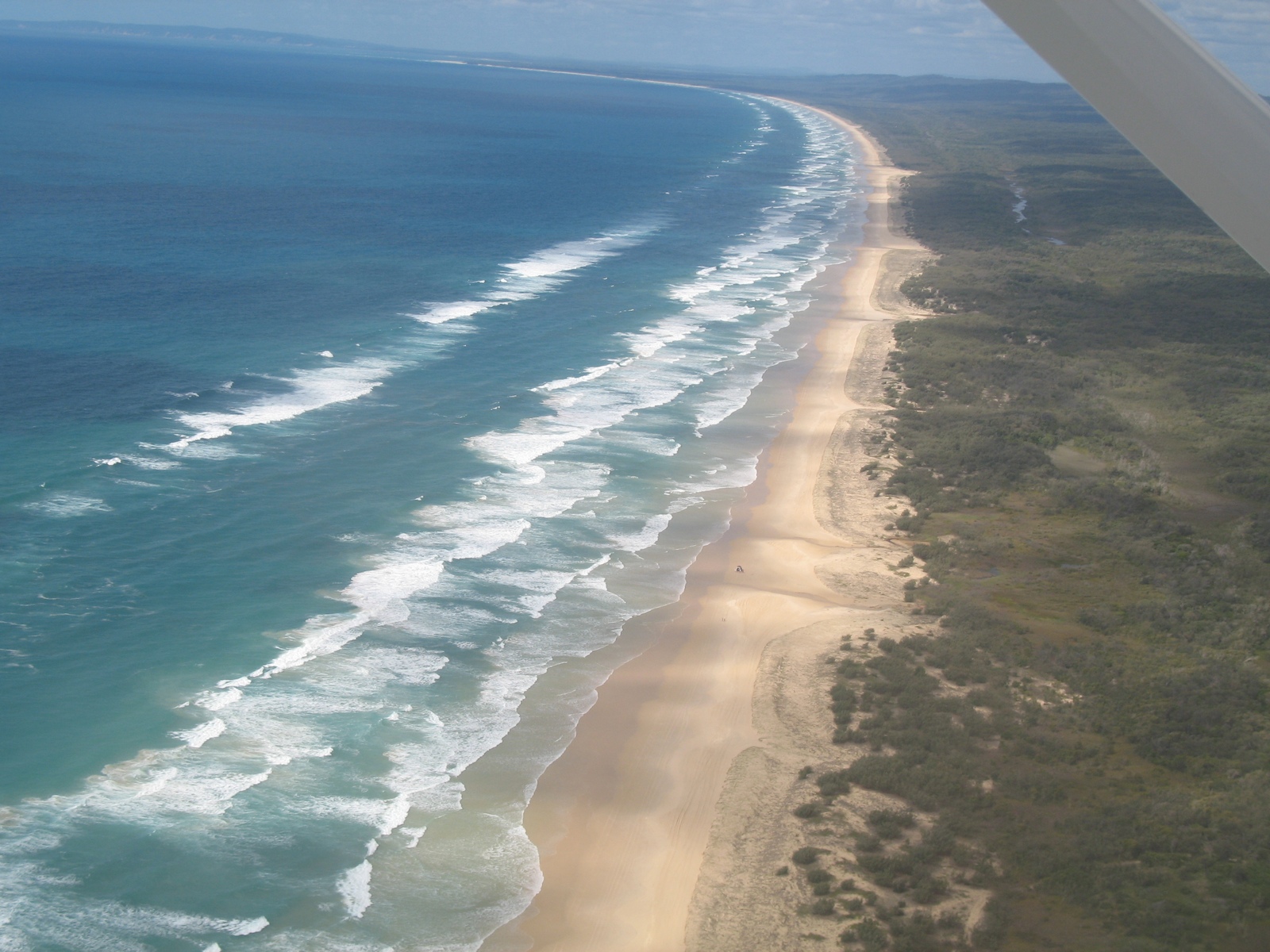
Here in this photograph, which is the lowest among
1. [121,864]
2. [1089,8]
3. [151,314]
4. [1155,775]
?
[121,864]

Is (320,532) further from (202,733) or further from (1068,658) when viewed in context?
(1068,658)

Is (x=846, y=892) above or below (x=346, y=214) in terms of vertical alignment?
below

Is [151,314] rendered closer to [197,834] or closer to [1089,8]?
[197,834]

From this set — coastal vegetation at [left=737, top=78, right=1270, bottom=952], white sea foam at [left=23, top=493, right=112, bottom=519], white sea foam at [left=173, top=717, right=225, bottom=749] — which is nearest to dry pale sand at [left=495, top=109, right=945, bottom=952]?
coastal vegetation at [left=737, top=78, right=1270, bottom=952]

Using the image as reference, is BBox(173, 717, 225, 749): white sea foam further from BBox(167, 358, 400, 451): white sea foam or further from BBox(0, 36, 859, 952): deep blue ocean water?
BBox(167, 358, 400, 451): white sea foam

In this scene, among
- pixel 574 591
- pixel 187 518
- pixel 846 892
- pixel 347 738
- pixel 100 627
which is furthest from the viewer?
pixel 187 518

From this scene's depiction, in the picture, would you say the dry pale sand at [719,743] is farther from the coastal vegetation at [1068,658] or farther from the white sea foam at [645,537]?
the white sea foam at [645,537]

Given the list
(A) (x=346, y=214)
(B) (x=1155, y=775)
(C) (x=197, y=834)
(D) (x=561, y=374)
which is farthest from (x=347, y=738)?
(A) (x=346, y=214)

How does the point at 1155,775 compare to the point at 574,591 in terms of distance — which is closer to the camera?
the point at 1155,775
